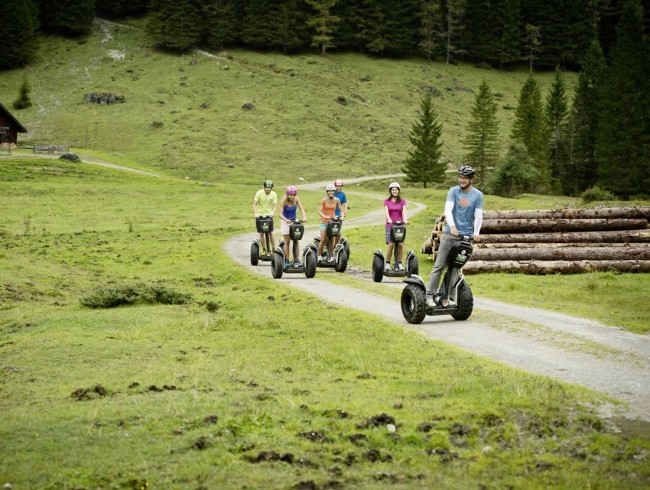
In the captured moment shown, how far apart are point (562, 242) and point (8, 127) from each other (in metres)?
74.2

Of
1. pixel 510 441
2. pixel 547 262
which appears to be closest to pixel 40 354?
pixel 510 441

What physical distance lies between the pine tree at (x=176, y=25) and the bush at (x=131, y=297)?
118478mm

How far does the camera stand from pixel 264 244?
25812 mm

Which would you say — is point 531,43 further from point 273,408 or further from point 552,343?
point 273,408

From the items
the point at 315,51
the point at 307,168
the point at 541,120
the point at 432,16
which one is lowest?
the point at 307,168

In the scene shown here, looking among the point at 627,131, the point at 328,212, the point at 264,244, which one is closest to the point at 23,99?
the point at 627,131

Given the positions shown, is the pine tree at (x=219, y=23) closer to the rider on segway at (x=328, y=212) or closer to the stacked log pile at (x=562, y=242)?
the stacked log pile at (x=562, y=242)

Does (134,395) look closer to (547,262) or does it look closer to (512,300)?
(512,300)

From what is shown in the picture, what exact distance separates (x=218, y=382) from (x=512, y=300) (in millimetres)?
10526

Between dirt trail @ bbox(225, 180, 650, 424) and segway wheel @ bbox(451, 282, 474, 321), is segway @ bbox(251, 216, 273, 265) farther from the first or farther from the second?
segway wheel @ bbox(451, 282, 474, 321)

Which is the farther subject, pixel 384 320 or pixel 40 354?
pixel 384 320

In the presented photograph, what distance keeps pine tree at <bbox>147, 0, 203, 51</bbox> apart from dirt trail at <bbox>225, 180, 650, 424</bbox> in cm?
12082

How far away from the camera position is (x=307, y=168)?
89.7 metres

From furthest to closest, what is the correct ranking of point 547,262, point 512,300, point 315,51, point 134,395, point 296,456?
point 315,51 → point 547,262 → point 512,300 → point 134,395 → point 296,456
